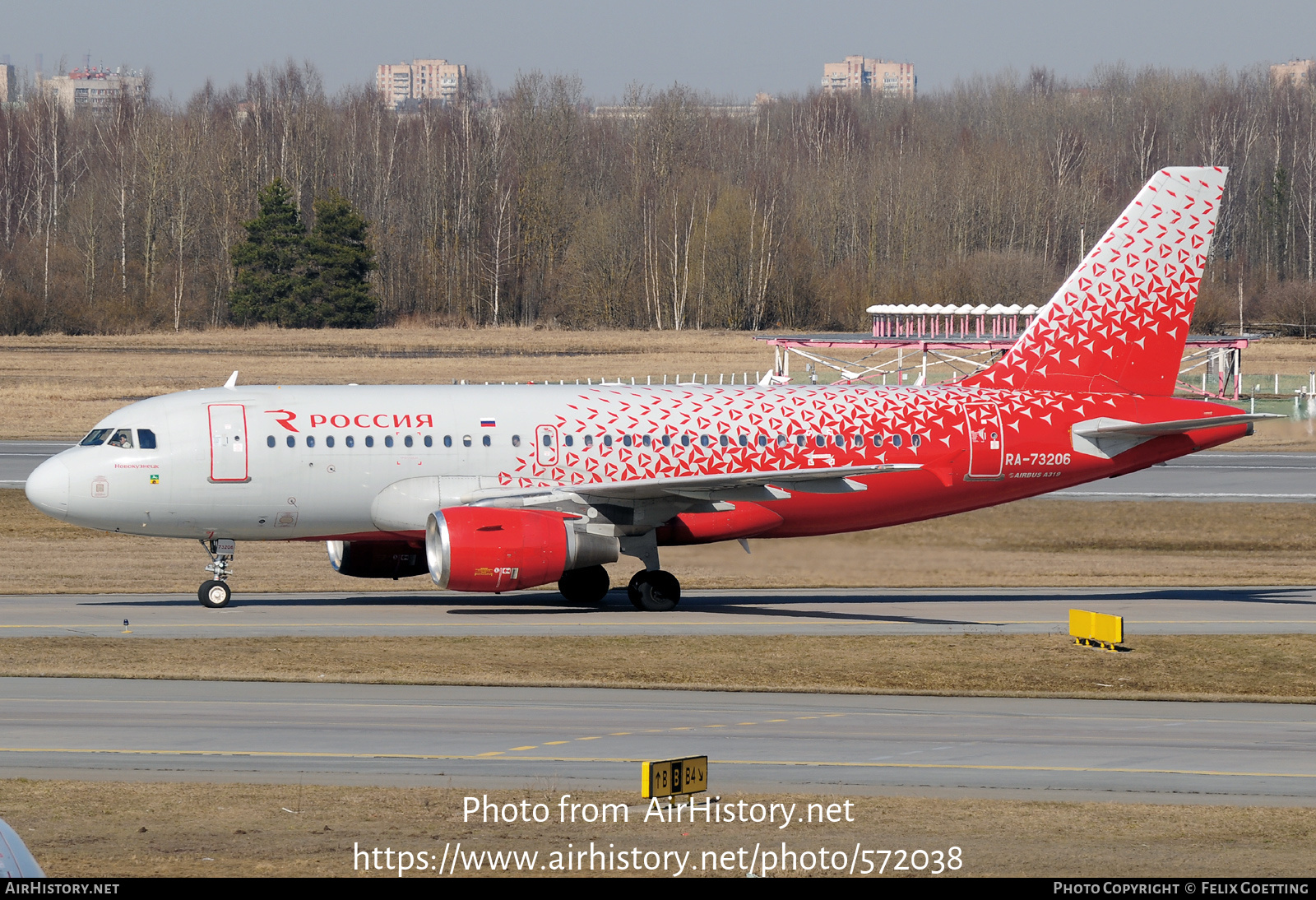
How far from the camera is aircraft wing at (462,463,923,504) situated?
33406 mm

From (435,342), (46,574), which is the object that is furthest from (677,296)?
(46,574)

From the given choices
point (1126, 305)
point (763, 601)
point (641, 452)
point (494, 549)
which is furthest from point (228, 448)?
point (1126, 305)

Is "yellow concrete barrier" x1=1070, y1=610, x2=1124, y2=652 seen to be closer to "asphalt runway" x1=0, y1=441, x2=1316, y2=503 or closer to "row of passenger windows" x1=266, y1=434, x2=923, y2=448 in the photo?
"row of passenger windows" x1=266, y1=434, x2=923, y2=448

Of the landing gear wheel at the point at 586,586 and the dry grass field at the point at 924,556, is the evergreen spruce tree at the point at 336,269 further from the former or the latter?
the landing gear wheel at the point at 586,586

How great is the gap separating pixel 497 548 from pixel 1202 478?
36.5 m

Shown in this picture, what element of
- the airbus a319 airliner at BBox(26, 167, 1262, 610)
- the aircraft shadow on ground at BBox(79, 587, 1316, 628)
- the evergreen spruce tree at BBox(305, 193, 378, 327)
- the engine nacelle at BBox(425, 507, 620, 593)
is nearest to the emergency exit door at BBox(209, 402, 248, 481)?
the airbus a319 airliner at BBox(26, 167, 1262, 610)

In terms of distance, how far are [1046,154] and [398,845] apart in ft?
577

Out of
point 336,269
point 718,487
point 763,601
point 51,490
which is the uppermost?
point 336,269

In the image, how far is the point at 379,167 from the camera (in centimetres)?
17688

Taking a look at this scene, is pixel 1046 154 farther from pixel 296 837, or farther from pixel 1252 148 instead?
pixel 296 837

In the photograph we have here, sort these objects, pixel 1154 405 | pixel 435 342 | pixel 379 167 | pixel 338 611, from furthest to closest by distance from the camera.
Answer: pixel 379 167, pixel 435 342, pixel 1154 405, pixel 338 611

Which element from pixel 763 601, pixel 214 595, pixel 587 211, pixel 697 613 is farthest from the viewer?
pixel 587 211

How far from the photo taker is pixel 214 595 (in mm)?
34719

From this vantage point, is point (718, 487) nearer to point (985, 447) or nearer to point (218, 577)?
point (985, 447)
